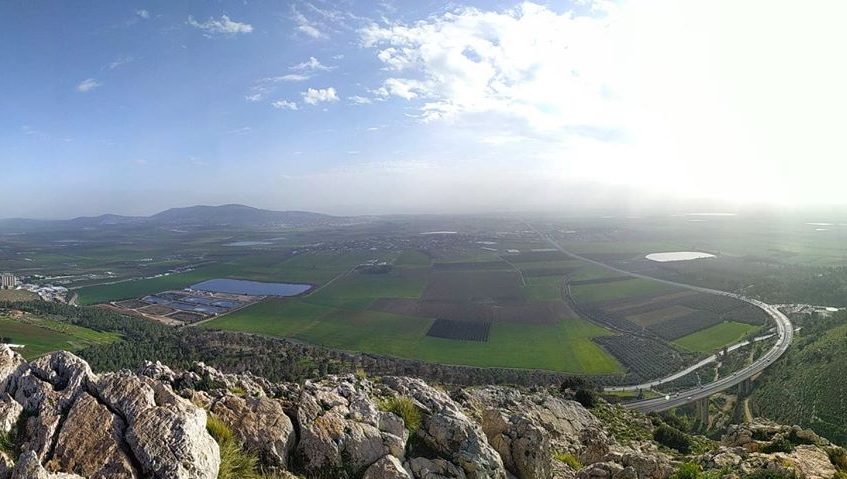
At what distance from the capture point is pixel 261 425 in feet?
36.2

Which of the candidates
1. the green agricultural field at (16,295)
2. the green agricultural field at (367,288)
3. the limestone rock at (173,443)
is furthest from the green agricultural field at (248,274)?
the limestone rock at (173,443)

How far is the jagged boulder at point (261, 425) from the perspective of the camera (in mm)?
10445

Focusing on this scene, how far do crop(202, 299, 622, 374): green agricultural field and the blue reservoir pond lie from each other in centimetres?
2338

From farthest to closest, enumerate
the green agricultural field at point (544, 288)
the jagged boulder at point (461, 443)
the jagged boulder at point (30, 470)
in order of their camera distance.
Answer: the green agricultural field at point (544, 288), the jagged boulder at point (461, 443), the jagged boulder at point (30, 470)

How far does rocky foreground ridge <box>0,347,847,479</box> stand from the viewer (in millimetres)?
8070

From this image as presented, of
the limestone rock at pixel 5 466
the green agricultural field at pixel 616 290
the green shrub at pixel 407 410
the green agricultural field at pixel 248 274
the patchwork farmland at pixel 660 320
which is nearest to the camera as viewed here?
the limestone rock at pixel 5 466

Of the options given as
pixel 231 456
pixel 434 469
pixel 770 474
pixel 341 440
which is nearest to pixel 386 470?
pixel 341 440

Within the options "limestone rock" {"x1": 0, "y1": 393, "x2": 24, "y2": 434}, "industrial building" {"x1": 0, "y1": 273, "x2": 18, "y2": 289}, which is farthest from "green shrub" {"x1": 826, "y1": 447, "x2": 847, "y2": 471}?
"industrial building" {"x1": 0, "y1": 273, "x2": 18, "y2": 289}

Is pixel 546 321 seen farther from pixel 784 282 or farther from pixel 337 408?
pixel 337 408

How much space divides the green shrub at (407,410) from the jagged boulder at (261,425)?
3.53 meters

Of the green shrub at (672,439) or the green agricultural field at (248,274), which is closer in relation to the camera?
the green shrub at (672,439)

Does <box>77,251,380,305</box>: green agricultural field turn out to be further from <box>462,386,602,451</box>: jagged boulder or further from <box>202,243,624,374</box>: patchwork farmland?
<box>462,386,602,451</box>: jagged boulder

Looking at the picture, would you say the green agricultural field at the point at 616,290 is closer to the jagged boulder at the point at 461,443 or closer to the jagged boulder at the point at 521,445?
the jagged boulder at the point at 521,445

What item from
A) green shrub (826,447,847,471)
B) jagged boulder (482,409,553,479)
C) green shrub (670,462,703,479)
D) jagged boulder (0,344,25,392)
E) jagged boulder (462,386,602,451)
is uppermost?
jagged boulder (0,344,25,392)
